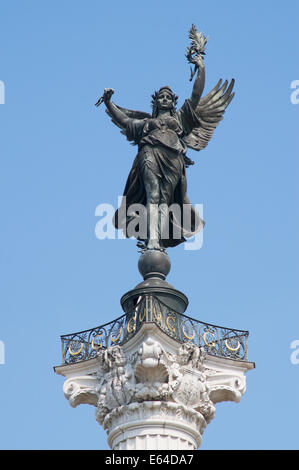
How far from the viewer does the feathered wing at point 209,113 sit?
42.8 m

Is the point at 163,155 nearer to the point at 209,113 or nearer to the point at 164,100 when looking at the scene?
the point at 164,100

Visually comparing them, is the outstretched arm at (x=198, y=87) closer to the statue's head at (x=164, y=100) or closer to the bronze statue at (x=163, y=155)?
the bronze statue at (x=163, y=155)

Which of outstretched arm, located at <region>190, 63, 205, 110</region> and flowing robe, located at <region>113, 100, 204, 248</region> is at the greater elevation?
outstretched arm, located at <region>190, 63, 205, 110</region>

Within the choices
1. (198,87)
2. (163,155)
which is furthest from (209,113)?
(163,155)

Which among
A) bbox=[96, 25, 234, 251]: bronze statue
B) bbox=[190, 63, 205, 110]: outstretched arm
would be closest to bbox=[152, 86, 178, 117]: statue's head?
bbox=[96, 25, 234, 251]: bronze statue

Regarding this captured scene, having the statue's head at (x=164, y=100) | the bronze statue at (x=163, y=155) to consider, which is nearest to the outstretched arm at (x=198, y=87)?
the bronze statue at (x=163, y=155)

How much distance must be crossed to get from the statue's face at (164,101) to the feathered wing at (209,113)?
3.86 ft

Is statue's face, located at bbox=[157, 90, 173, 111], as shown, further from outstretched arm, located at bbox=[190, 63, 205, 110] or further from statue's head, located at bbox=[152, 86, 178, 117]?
outstretched arm, located at bbox=[190, 63, 205, 110]

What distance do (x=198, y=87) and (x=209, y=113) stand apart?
1.45 m

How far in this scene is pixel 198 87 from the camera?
139 ft

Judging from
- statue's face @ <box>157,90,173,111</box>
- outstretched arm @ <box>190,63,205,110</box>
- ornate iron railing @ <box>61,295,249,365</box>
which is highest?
outstretched arm @ <box>190,63,205,110</box>

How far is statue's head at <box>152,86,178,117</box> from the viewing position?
41.9 metres
